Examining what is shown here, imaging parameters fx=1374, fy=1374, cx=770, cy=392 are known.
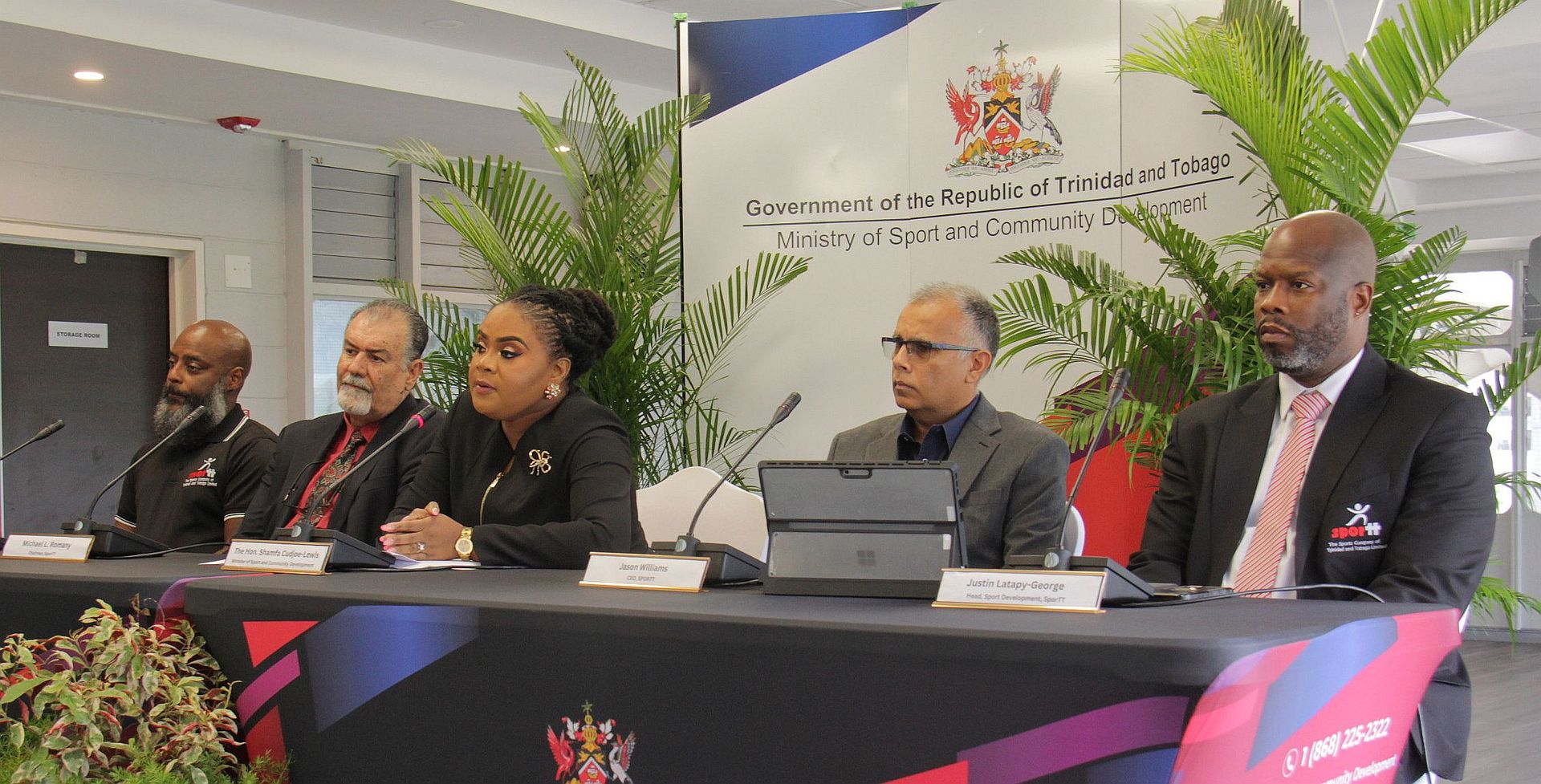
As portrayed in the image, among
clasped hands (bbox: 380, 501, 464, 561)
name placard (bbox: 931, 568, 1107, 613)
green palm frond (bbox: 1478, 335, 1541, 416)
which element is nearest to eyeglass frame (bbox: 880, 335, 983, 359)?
clasped hands (bbox: 380, 501, 464, 561)

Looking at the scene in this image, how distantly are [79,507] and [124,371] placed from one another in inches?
27.9

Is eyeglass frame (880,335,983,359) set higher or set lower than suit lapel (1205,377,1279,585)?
higher

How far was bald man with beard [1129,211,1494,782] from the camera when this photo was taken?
2.00 m

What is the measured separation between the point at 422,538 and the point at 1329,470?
4.85 feet

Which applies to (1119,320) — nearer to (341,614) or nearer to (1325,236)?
(1325,236)

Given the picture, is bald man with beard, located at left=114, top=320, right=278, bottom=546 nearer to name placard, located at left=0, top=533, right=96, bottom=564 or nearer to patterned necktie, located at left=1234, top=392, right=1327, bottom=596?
name placard, located at left=0, top=533, right=96, bottom=564

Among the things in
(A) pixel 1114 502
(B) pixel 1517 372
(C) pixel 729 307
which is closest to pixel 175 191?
(C) pixel 729 307

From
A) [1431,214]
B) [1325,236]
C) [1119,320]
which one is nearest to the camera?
[1325,236]

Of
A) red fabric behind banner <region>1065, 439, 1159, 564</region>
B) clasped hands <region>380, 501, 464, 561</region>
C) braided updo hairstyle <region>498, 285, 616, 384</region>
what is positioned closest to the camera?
clasped hands <region>380, 501, 464, 561</region>

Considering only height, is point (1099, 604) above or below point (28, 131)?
below

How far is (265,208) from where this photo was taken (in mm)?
7266

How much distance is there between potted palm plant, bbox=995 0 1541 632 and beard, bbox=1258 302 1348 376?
0.80 metres

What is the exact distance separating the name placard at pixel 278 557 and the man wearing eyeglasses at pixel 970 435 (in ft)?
3.37

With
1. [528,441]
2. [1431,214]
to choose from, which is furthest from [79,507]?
[1431,214]
